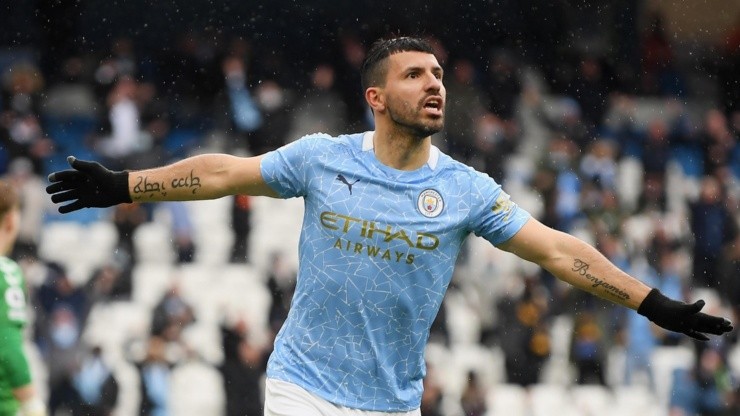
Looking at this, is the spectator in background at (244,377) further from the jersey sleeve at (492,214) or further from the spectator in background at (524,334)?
the jersey sleeve at (492,214)

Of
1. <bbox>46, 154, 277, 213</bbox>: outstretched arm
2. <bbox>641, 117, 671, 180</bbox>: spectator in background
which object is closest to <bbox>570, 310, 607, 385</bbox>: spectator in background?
<bbox>641, 117, 671, 180</bbox>: spectator in background

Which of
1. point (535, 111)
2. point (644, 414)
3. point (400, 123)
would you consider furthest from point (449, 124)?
point (400, 123)

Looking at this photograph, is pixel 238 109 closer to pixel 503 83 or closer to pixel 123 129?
pixel 123 129

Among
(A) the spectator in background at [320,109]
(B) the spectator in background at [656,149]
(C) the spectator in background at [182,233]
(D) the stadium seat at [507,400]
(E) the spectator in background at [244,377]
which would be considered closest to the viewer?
A: (E) the spectator in background at [244,377]

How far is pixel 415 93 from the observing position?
240 inches

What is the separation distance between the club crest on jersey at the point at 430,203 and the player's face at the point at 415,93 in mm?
278

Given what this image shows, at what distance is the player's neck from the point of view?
6.03m

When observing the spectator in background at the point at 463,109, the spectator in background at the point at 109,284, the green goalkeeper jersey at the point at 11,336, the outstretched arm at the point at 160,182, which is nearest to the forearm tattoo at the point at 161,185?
the outstretched arm at the point at 160,182

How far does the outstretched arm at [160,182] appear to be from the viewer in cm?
589

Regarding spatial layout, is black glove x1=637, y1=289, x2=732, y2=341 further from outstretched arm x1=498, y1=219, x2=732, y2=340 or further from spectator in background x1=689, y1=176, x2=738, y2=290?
spectator in background x1=689, y1=176, x2=738, y2=290

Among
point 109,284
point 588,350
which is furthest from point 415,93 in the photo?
point 588,350

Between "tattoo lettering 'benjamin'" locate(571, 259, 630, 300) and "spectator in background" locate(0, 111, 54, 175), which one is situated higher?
"spectator in background" locate(0, 111, 54, 175)

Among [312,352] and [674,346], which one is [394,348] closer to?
[312,352]

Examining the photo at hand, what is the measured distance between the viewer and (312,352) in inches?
229
